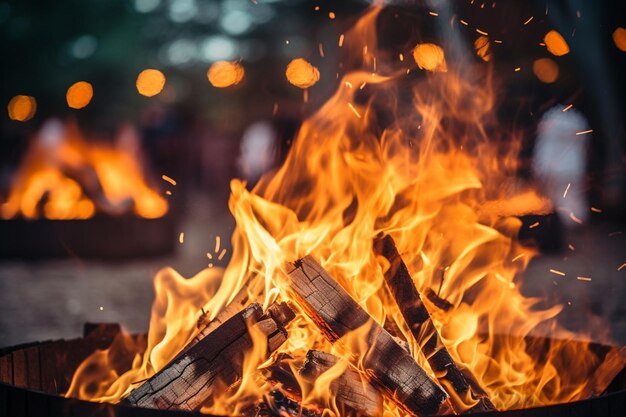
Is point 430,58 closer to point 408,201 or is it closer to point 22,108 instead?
point 408,201

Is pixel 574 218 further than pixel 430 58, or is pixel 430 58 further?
pixel 574 218

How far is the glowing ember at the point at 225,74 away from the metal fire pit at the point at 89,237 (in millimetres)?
3963

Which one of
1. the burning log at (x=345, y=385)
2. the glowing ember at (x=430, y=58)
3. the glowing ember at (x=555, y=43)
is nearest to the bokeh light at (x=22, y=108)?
the glowing ember at (x=430, y=58)

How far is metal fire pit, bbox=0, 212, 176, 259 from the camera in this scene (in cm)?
753

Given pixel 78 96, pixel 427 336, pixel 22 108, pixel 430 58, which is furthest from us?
pixel 78 96

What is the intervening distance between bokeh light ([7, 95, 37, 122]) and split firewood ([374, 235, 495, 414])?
867 cm

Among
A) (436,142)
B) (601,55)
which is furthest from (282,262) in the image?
(601,55)

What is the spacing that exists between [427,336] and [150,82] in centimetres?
1155

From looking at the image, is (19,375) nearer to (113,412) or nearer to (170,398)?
(170,398)

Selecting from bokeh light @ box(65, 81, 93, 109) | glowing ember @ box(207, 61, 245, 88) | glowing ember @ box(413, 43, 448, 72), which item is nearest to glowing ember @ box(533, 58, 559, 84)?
glowing ember @ box(413, 43, 448, 72)

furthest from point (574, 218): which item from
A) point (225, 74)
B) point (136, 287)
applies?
point (225, 74)

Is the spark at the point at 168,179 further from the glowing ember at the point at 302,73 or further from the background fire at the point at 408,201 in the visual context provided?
the glowing ember at the point at 302,73

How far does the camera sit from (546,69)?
8.83 m

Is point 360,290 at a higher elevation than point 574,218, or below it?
higher
